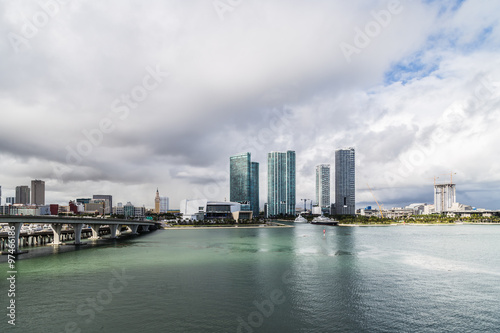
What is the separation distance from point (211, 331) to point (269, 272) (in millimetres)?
26720

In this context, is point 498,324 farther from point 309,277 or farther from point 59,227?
point 59,227

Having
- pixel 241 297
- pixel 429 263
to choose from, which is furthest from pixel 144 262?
pixel 429 263

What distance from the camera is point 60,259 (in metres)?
A: 68.4

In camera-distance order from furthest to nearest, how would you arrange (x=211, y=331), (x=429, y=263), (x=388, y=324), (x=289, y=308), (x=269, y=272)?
1. (x=429, y=263)
2. (x=269, y=272)
3. (x=289, y=308)
4. (x=388, y=324)
5. (x=211, y=331)
